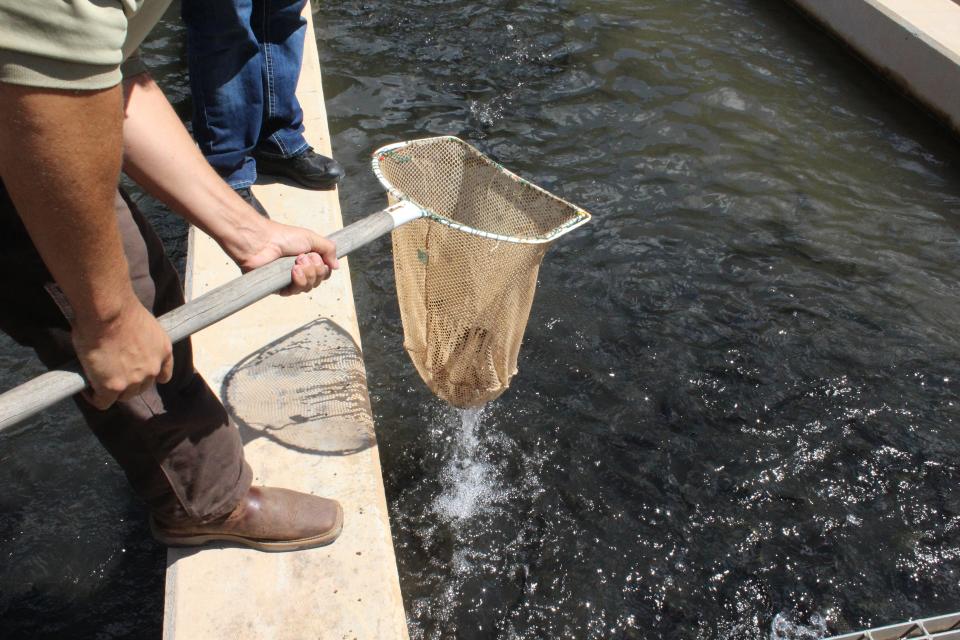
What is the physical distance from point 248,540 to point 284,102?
2.30 meters

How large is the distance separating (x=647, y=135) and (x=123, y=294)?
4.63 metres

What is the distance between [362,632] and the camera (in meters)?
2.31

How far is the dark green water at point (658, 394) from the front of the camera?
2.96m

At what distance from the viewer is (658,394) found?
374cm

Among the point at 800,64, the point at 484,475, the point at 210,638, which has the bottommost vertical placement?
the point at 484,475

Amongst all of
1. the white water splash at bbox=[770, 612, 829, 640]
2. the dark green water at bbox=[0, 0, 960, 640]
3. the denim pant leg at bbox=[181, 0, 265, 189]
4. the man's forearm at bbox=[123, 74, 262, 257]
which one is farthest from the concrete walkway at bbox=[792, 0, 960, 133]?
the man's forearm at bbox=[123, 74, 262, 257]

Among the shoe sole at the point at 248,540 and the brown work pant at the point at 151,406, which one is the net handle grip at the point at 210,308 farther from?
the shoe sole at the point at 248,540

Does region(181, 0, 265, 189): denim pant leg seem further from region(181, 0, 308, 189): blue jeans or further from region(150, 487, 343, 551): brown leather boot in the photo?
region(150, 487, 343, 551): brown leather boot

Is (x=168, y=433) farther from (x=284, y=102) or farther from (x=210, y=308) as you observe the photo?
(x=284, y=102)

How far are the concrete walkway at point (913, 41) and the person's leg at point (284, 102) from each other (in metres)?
4.85

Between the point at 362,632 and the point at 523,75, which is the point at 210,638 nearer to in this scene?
the point at 362,632

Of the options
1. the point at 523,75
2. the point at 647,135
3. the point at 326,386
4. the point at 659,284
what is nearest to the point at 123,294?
the point at 326,386

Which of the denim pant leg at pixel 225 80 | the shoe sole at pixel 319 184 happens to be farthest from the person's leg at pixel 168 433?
the shoe sole at pixel 319 184

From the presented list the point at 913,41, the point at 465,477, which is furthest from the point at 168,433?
the point at 913,41
